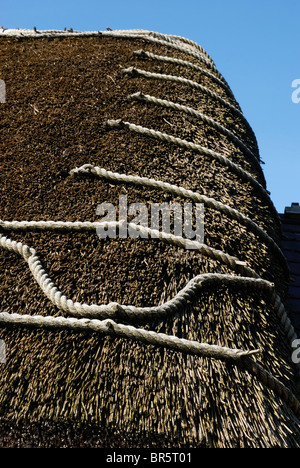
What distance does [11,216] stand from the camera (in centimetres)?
180

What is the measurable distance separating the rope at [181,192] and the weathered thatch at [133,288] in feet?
0.06

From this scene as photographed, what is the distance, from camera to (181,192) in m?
1.77

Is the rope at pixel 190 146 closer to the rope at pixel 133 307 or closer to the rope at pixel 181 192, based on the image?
the rope at pixel 181 192

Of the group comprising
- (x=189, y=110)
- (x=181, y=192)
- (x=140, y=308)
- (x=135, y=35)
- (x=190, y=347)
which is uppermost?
(x=135, y=35)

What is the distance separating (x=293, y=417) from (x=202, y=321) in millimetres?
385

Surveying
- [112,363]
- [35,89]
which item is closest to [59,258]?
[112,363]

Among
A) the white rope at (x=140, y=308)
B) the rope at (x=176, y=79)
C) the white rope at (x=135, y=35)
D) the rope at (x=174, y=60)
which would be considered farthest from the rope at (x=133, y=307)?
the white rope at (x=135, y=35)

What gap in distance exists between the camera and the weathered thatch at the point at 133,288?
4.27 feet

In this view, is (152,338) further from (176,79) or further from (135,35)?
(135,35)

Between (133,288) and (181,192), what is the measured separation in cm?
46

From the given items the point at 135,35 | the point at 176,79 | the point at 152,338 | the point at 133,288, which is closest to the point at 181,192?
the point at 133,288

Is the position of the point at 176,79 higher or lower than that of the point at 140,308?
higher

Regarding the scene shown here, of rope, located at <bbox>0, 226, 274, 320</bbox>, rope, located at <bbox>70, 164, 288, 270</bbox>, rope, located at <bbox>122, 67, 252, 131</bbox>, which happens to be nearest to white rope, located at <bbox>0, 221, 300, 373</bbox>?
rope, located at <bbox>0, 226, 274, 320</bbox>

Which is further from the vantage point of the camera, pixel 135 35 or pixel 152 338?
pixel 135 35
